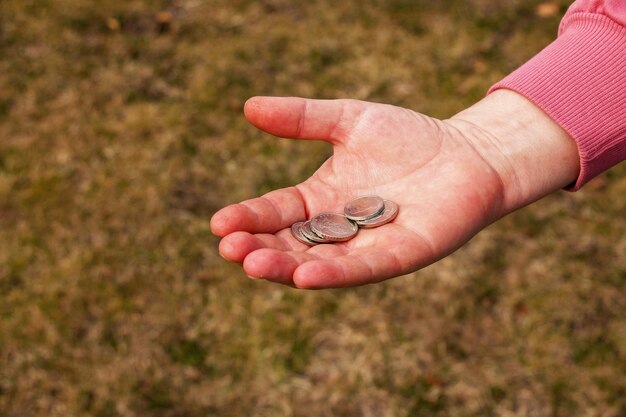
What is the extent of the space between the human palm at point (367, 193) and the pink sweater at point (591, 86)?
33 cm

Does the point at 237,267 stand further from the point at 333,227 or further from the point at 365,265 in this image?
the point at 365,265

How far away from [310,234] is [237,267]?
1.85 m

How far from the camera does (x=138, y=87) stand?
18.1 ft

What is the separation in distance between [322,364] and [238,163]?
169cm

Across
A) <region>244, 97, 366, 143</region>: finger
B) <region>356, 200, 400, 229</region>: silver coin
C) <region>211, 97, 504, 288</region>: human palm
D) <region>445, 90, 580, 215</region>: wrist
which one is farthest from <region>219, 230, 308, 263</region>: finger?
<region>445, 90, 580, 215</region>: wrist

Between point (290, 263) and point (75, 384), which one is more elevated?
point (290, 263)

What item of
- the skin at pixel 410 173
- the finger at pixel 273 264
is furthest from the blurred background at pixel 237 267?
the finger at pixel 273 264

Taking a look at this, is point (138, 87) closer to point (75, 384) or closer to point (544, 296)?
point (75, 384)

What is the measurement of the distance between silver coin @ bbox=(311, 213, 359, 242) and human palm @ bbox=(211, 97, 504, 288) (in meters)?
0.04

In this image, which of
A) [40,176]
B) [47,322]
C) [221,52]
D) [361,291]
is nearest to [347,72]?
[221,52]

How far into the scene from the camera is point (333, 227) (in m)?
2.57

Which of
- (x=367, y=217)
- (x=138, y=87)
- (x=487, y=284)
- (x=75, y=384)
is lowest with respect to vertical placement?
(x=75, y=384)

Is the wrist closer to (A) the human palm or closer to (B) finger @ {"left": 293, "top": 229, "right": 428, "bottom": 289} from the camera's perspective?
(A) the human palm

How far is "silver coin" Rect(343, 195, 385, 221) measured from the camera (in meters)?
2.58
